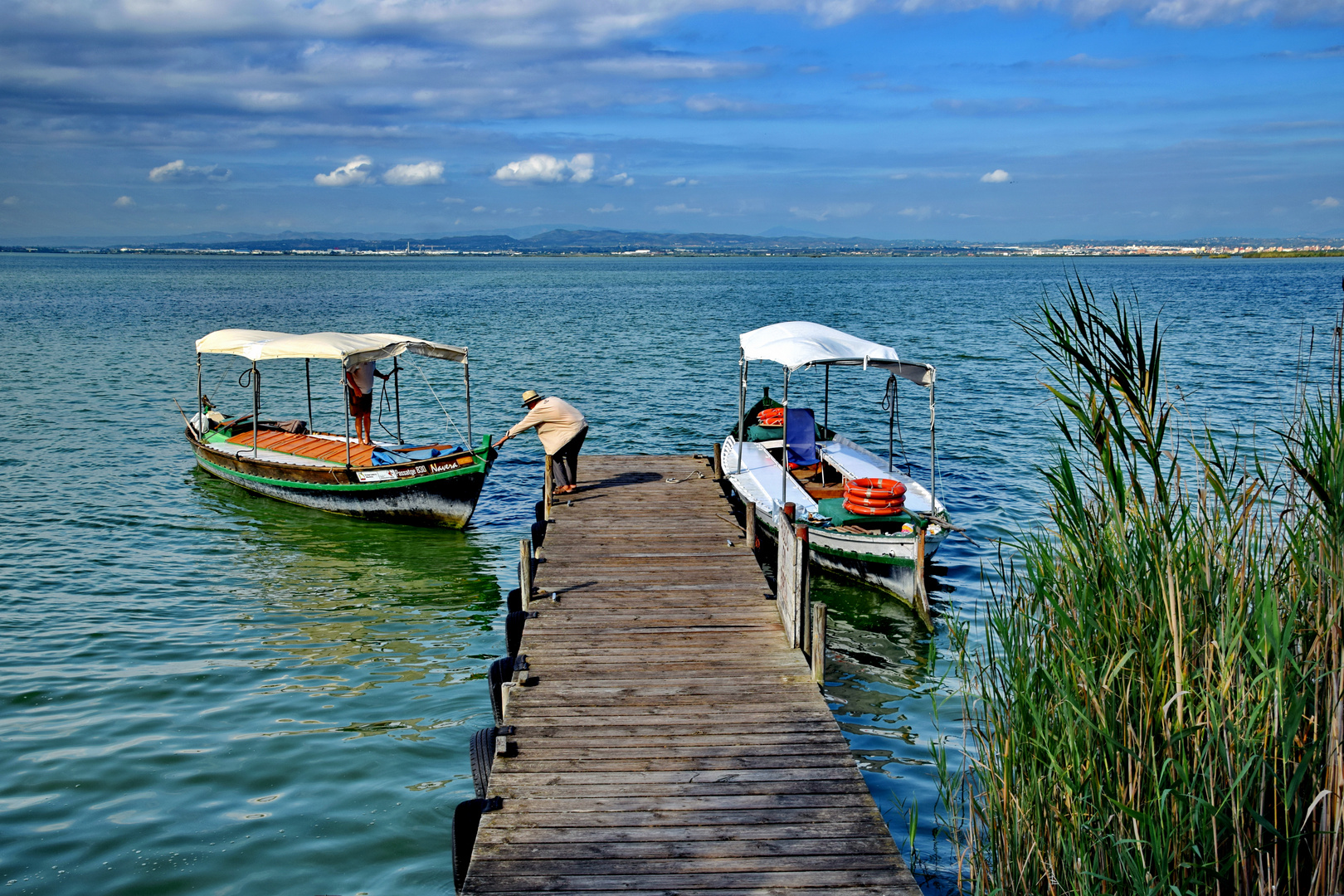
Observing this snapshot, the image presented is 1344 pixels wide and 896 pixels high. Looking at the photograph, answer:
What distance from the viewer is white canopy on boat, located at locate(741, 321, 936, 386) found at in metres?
14.0

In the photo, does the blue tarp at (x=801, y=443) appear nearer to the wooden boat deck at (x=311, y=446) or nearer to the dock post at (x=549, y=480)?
the dock post at (x=549, y=480)

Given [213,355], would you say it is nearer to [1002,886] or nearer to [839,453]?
[839,453]

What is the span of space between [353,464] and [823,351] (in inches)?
347

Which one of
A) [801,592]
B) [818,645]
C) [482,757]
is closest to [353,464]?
[482,757]

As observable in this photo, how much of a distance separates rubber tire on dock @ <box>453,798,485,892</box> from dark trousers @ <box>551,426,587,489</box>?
8938mm

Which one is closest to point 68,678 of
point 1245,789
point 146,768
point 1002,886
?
point 146,768

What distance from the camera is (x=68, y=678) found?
36.7 feet

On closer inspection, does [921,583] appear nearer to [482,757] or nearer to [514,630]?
[514,630]

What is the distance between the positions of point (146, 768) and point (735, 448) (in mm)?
10673

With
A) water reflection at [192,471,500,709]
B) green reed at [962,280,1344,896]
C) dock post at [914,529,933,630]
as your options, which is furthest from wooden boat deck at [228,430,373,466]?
green reed at [962,280,1344,896]

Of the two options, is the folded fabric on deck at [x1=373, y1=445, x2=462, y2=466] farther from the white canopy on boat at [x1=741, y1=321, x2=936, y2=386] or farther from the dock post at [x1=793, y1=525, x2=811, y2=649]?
the dock post at [x1=793, y1=525, x2=811, y2=649]

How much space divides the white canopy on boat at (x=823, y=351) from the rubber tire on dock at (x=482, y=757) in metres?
6.62

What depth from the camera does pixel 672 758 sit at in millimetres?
7312

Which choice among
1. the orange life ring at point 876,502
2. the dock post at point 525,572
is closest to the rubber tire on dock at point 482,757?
the dock post at point 525,572
